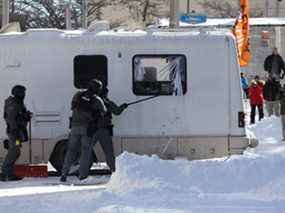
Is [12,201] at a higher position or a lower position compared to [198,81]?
lower

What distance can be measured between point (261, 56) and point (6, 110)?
2982cm

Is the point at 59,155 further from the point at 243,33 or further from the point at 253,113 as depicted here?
the point at 253,113

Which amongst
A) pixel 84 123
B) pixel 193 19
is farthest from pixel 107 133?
pixel 193 19

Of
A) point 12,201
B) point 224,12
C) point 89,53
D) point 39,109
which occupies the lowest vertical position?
point 12,201

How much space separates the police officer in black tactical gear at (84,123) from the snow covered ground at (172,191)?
2.07 feet

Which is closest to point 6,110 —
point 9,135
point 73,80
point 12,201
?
point 9,135

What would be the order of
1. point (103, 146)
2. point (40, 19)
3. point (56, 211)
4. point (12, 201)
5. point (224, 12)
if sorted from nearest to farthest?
point (56, 211), point (12, 201), point (103, 146), point (40, 19), point (224, 12)

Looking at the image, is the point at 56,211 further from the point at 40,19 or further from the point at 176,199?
the point at 40,19

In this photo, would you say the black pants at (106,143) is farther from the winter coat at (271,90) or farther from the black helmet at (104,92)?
the winter coat at (271,90)

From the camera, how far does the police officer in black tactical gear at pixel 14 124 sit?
13.3 meters

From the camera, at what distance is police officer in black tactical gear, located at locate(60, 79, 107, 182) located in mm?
12984

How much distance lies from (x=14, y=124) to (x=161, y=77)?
9.07 ft

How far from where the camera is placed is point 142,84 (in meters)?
14.0

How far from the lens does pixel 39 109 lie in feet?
45.9
